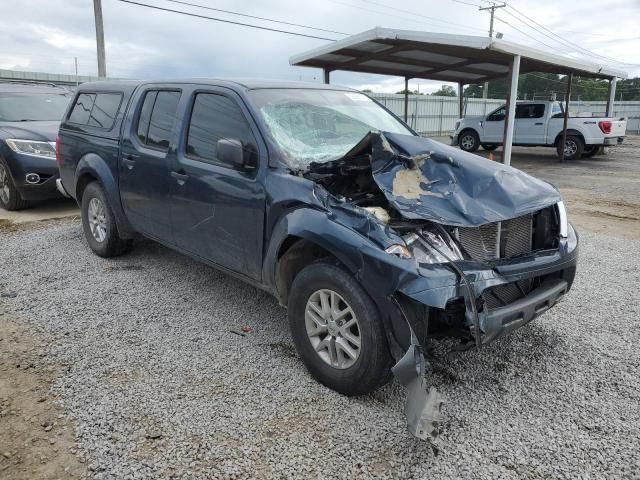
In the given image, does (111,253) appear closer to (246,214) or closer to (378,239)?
(246,214)

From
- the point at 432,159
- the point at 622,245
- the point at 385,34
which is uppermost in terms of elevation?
the point at 385,34

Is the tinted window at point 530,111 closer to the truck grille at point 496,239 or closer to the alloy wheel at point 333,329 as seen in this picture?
the truck grille at point 496,239

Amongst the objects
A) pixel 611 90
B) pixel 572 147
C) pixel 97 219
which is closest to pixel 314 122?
pixel 97 219

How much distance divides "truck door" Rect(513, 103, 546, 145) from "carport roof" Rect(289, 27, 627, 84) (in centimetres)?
160

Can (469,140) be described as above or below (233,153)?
below

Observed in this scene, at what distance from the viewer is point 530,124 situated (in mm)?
17406

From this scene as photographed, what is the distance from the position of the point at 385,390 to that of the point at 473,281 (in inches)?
37.0

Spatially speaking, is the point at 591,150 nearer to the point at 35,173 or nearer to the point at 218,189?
the point at 35,173

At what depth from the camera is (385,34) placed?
10.1m

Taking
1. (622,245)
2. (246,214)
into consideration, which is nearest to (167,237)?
(246,214)

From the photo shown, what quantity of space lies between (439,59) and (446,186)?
11.5 metres

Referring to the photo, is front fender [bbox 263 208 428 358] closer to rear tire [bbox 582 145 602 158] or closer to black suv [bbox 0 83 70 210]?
black suv [bbox 0 83 70 210]

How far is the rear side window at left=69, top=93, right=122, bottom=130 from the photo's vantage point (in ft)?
16.9

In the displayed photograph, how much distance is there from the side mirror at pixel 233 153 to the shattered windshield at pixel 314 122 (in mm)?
253
